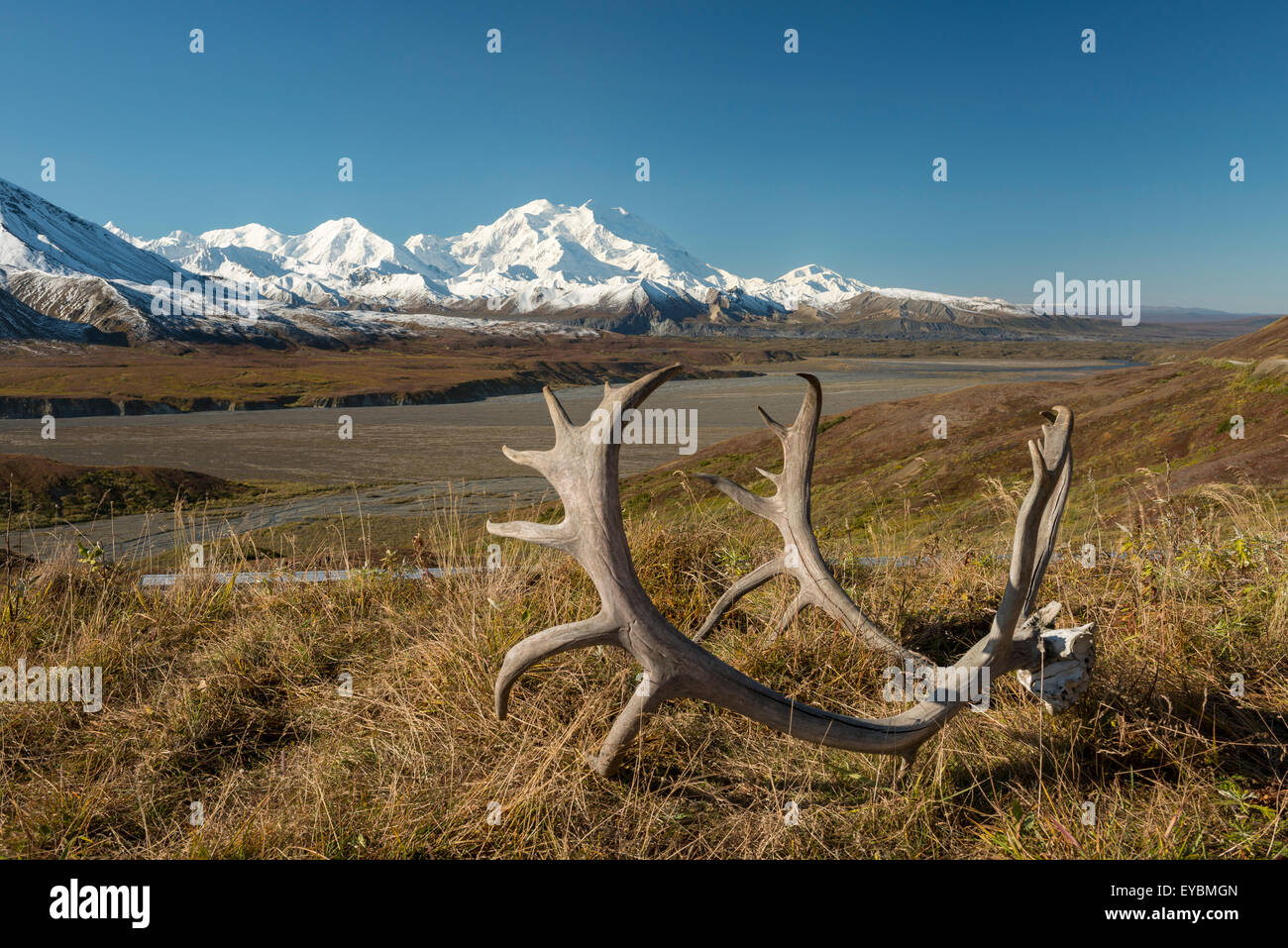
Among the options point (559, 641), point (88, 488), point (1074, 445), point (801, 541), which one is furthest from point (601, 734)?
point (88, 488)

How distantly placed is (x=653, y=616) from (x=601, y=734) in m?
1.08

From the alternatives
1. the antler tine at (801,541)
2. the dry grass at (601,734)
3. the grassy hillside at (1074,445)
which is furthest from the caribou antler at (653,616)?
the grassy hillside at (1074,445)

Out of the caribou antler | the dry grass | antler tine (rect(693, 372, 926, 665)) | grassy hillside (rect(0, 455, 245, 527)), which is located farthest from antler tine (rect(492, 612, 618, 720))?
grassy hillside (rect(0, 455, 245, 527))

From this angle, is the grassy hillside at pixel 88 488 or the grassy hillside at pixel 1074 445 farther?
the grassy hillside at pixel 88 488

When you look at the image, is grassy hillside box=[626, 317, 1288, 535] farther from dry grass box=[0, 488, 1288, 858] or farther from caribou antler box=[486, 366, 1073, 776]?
caribou antler box=[486, 366, 1073, 776]

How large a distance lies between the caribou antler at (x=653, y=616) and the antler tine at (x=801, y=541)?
1.00 meters

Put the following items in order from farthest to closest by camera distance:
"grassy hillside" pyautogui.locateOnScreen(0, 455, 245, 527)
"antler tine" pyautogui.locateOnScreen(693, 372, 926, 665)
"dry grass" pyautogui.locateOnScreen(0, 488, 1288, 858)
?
"grassy hillside" pyautogui.locateOnScreen(0, 455, 245, 527) → "antler tine" pyautogui.locateOnScreen(693, 372, 926, 665) → "dry grass" pyautogui.locateOnScreen(0, 488, 1288, 858)

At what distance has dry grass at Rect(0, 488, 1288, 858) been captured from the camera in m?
2.70

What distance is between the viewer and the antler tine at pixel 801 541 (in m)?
3.71

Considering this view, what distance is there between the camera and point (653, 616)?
97.5 inches

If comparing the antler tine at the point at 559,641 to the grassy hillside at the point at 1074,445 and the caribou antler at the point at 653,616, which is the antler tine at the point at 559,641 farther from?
the grassy hillside at the point at 1074,445

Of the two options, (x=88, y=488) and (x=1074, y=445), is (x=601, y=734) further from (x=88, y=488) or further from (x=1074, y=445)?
(x=88, y=488)

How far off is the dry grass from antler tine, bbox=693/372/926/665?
0.64ft
